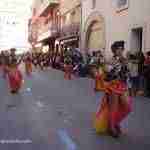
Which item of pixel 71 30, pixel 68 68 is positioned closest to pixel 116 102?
pixel 68 68

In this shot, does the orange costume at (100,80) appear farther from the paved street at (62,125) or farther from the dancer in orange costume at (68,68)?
the dancer in orange costume at (68,68)

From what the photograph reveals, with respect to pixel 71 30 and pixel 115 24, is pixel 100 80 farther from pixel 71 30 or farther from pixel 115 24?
pixel 71 30

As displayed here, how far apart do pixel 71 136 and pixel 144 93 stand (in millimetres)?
8482

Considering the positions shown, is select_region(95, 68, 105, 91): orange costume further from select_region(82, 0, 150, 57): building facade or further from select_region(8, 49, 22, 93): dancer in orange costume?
select_region(82, 0, 150, 57): building facade

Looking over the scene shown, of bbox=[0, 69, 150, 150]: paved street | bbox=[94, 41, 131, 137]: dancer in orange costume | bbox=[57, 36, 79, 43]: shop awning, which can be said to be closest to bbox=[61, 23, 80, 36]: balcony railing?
bbox=[57, 36, 79, 43]: shop awning

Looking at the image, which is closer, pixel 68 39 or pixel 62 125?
pixel 62 125

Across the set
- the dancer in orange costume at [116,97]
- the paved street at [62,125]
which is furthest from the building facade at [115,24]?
the dancer in orange costume at [116,97]

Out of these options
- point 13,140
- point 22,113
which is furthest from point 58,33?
point 13,140

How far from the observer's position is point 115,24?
94.8 feet

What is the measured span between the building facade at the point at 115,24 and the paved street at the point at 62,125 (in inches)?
356

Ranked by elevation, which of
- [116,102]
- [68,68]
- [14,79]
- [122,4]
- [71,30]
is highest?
[122,4]

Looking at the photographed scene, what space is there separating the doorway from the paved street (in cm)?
1026

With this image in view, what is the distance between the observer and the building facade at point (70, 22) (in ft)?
136

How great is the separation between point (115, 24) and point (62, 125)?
1941 centimetres
